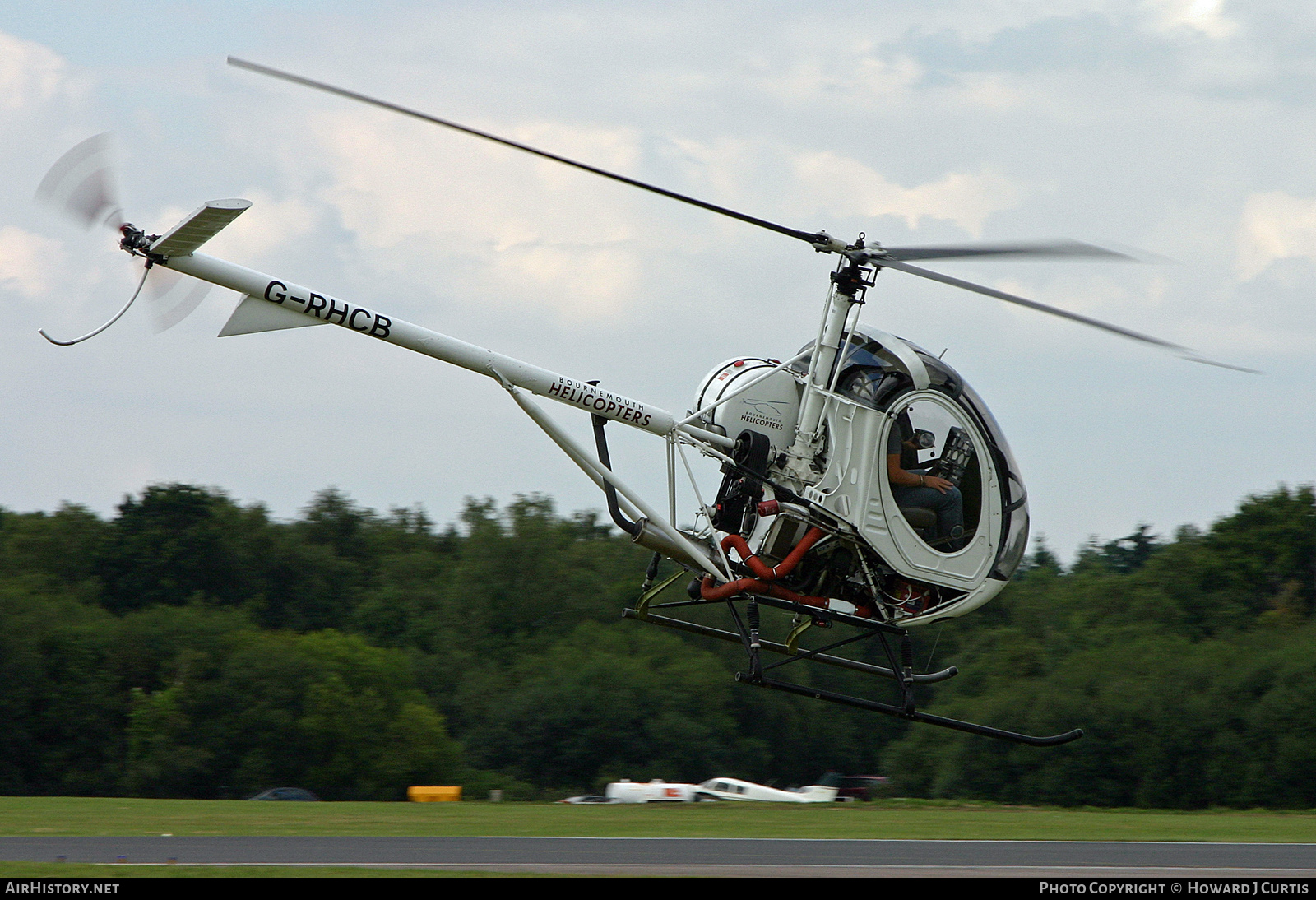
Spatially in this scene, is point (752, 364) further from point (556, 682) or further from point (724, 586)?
point (556, 682)

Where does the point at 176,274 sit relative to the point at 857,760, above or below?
above

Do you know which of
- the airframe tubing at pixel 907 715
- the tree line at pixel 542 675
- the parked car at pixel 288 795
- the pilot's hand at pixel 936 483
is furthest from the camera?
the tree line at pixel 542 675

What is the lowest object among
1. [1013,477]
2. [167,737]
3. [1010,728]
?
[167,737]

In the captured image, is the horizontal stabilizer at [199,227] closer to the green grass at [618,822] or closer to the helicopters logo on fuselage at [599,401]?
the helicopters logo on fuselage at [599,401]

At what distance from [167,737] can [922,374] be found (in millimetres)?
28441

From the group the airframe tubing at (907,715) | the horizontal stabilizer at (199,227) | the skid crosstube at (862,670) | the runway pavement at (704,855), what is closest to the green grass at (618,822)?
the runway pavement at (704,855)

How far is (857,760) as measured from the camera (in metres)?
45.7

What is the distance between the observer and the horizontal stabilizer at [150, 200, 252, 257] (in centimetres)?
1015

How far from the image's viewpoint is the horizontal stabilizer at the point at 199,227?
1015 cm

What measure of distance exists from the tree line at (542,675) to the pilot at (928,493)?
719 inches

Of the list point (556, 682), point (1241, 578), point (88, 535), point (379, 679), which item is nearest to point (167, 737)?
point (379, 679)

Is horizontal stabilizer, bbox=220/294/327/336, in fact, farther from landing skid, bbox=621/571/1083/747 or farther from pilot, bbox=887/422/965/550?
pilot, bbox=887/422/965/550

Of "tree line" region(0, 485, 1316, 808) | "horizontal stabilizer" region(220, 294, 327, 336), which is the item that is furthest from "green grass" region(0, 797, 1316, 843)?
"tree line" region(0, 485, 1316, 808)

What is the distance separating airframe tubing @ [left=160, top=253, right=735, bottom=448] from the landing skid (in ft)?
5.23
